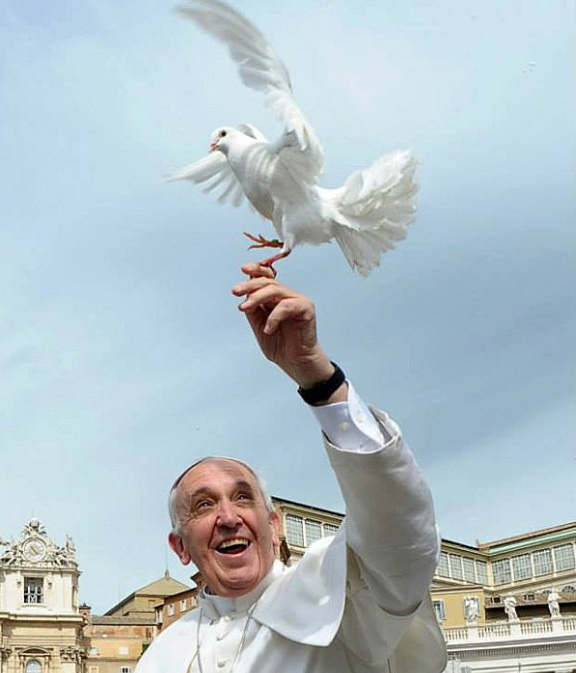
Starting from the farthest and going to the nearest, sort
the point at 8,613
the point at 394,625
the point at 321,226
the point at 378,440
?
the point at 8,613 → the point at 321,226 → the point at 394,625 → the point at 378,440

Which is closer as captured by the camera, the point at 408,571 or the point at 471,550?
the point at 408,571

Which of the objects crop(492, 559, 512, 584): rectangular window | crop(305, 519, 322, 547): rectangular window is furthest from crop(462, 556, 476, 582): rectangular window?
crop(305, 519, 322, 547): rectangular window

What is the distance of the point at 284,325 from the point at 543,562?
2176 inches

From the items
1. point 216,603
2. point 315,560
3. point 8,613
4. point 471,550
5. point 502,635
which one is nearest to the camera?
point 315,560

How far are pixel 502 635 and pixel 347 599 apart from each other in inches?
1588

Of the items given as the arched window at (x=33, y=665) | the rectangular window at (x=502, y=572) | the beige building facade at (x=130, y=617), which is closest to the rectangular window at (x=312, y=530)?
the beige building facade at (x=130, y=617)

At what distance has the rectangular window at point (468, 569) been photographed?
55.1m

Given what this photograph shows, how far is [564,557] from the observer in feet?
179

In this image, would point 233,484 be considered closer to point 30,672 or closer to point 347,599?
point 347,599

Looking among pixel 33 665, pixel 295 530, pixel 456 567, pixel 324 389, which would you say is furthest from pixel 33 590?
pixel 324 389

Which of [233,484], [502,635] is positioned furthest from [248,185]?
[502,635]

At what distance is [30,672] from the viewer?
2079 inches

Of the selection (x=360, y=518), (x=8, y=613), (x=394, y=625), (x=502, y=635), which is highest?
(x=8, y=613)

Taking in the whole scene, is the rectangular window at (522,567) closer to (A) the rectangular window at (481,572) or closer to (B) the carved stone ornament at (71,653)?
(A) the rectangular window at (481,572)
